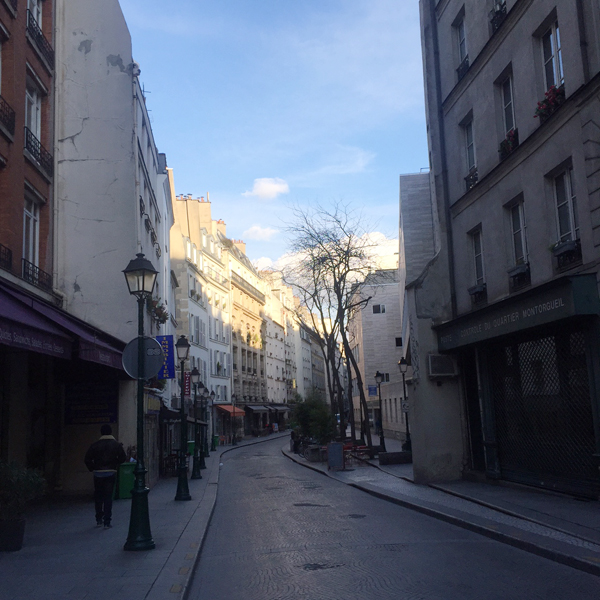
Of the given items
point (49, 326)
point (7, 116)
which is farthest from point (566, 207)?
point (7, 116)

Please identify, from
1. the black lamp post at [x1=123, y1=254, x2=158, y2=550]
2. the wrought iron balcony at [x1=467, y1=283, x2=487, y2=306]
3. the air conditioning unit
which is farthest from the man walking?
the wrought iron balcony at [x1=467, y1=283, x2=487, y2=306]

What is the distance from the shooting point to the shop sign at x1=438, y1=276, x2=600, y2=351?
11.2 m

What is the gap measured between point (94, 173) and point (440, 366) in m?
10.7

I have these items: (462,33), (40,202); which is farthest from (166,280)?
(462,33)

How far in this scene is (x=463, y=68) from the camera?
1761 cm

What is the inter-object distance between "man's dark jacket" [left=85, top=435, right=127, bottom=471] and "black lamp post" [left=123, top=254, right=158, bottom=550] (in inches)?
86.3

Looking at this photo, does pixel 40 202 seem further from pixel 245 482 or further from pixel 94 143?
pixel 245 482

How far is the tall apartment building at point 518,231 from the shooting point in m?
11.7

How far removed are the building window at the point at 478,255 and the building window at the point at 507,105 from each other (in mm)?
2807

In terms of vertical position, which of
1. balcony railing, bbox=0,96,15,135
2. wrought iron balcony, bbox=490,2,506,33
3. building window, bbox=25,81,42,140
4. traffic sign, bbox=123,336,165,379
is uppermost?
wrought iron balcony, bbox=490,2,506,33

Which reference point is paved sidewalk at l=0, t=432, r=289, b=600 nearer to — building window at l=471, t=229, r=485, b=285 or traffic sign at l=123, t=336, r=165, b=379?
traffic sign at l=123, t=336, r=165, b=379

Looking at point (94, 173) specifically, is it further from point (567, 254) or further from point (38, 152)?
point (567, 254)

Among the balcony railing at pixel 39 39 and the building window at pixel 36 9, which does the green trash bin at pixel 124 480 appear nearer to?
the balcony railing at pixel 39 39

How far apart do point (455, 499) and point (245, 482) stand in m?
10.0
